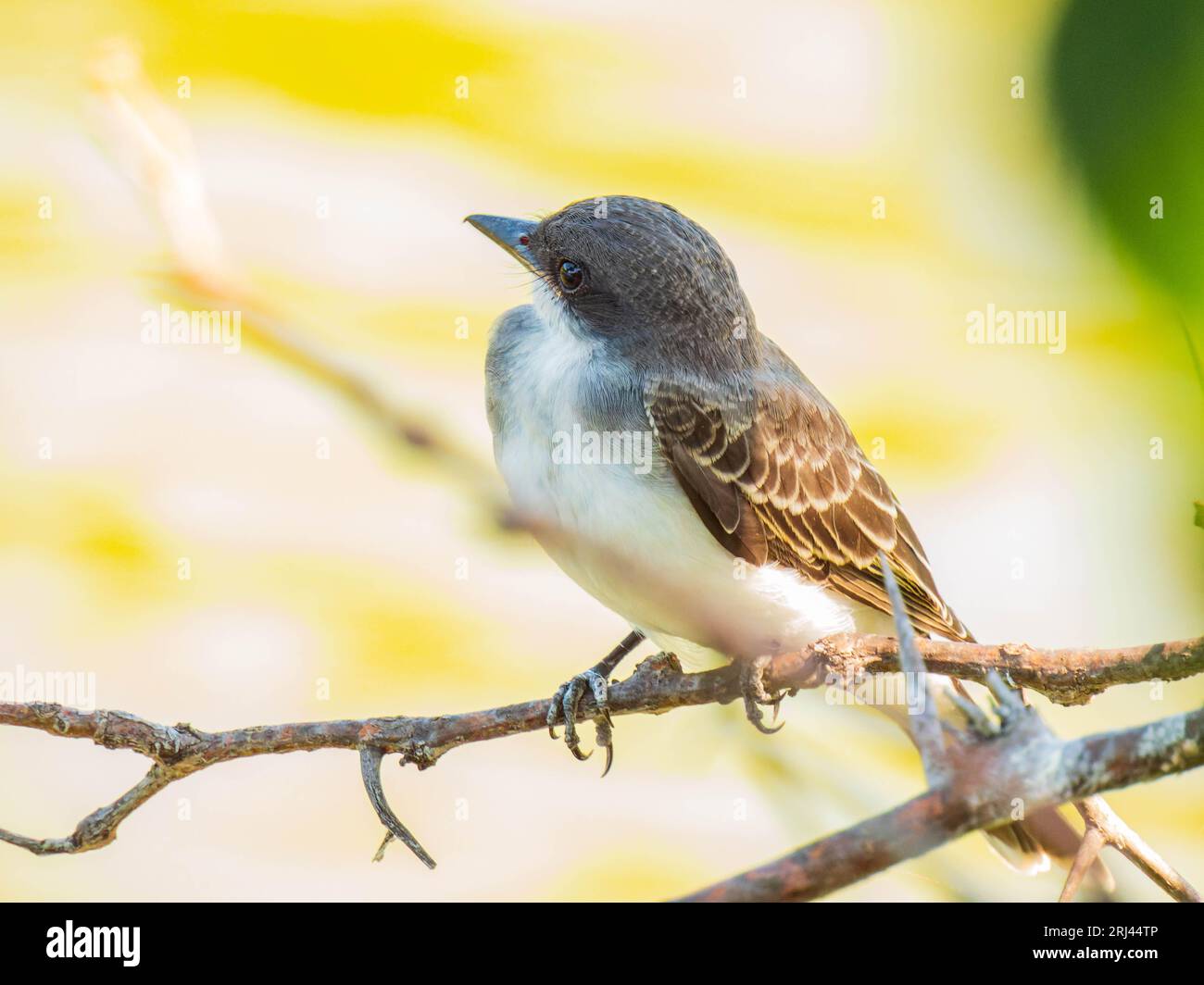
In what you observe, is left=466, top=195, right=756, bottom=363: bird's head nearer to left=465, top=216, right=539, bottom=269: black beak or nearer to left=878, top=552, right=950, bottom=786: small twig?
left=465, top=216, right=539, bottom=269: black beak

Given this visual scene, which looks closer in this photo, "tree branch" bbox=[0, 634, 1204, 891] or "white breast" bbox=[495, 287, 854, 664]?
"tree branch" bbox=[0, 634, 1204, 891]

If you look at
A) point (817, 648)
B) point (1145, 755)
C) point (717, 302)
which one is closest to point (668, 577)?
point (817, 648)

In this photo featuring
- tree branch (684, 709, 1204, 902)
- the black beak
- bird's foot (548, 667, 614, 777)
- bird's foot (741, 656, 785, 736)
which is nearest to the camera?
tree branch (684, 709, 1204, 902)

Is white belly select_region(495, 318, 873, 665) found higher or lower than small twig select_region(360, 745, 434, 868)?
higher

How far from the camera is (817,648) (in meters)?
2.38

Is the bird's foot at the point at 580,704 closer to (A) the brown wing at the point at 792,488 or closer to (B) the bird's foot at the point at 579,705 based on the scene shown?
(B) the bird's foot at the point at 579,705

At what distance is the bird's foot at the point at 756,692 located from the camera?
108 inches

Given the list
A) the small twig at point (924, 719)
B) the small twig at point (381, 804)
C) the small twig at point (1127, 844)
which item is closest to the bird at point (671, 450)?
the small twig at point (381, 804)

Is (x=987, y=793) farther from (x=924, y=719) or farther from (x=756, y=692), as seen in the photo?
(x=756, y=692)

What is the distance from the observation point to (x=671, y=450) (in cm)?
291

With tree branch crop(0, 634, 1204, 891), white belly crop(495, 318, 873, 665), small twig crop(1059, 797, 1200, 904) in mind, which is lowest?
small twig crop(1059, 797, 1200, 904)

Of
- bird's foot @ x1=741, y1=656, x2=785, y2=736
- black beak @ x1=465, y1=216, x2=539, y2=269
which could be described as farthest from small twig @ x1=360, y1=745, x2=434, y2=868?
black beak @ x1=465, y1=216, x2=539, y2=269

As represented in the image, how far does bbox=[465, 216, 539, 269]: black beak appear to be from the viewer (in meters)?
3.07

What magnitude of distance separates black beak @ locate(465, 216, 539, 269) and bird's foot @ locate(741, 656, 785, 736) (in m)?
1.14
